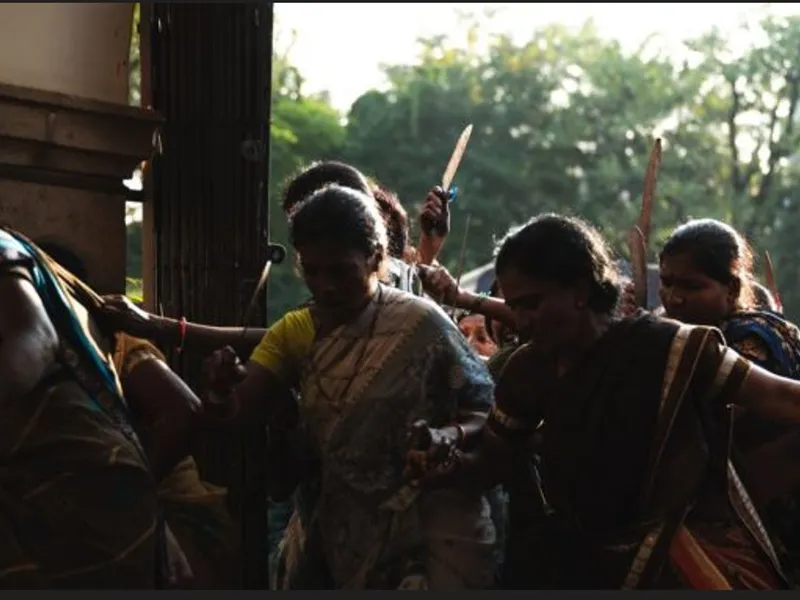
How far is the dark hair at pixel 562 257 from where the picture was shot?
389 cm

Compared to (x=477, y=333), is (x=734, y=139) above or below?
below

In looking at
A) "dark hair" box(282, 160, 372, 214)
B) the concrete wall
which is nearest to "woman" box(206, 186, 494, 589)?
"dark hair" box(282, 160, 372, 214)

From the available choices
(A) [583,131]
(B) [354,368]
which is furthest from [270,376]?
(A) [583,131]

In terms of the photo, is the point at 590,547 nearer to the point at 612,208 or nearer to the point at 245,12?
the point at 245,12

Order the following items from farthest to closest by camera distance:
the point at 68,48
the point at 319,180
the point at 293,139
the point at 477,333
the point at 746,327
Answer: the point at 293,139, the point at 477,333, the point at 68,48, the point at 319,180, the point at 746,327

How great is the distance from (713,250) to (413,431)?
129cm

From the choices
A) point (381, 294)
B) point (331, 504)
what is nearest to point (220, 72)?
point (381, 294)

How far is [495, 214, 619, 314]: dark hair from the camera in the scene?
3887mm

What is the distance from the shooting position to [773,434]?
4.17 metres

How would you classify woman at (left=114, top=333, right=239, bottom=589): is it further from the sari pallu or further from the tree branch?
the tree branch

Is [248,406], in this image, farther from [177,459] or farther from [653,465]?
[653,465]

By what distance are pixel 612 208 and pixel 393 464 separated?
92.5 ft

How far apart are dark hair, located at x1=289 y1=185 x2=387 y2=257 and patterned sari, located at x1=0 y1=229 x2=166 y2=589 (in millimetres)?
664

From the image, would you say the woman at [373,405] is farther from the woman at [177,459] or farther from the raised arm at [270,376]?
the woman at [177,459]
